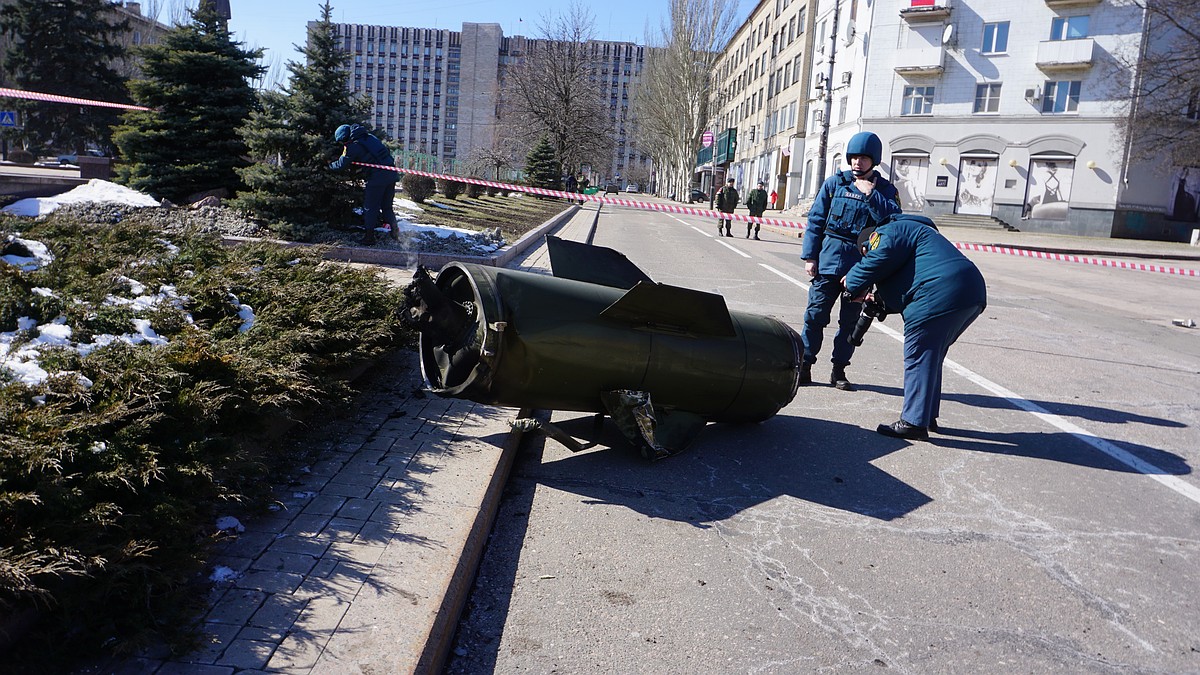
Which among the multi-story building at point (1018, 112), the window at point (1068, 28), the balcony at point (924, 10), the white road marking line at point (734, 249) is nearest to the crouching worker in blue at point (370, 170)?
the white road marking line at point (734, 249)

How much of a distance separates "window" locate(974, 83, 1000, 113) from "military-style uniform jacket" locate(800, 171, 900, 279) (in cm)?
4161

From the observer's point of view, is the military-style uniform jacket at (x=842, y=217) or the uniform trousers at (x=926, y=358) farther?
the military-style uniform jacket at (x=842, y=217)

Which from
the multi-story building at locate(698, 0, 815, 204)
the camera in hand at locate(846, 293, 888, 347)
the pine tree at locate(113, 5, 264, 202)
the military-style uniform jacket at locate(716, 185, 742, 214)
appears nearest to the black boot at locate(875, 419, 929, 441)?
the camera in hand at locate(846, 293, 888, 347)

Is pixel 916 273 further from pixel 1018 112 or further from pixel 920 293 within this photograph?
pixel 1018 112

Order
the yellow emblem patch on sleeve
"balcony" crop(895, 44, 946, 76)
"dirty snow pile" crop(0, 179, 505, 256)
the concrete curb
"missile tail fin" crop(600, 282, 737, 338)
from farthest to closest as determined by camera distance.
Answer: "balcony" crop(895, 44, 946, 76)
"dirty snow pile" crop(0, 179, 505, 256)
the yellow emblem patch on sleeve
"missile tail fin" crop(600, 282, 737, 338)
the concrete curb

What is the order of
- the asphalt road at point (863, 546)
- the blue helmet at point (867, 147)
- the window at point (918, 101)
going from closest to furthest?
the asphalt road at point (863, 546)
the blue helmet at point (867, 147)
the window at point (918, 101)

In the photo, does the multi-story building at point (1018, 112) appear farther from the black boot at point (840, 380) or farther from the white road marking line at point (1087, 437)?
the black boot at point (840, 380)

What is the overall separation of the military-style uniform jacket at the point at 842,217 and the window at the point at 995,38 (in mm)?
42560

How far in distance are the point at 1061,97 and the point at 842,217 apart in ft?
138

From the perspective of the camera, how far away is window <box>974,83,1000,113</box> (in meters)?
42.3

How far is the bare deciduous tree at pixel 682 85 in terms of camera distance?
238ft

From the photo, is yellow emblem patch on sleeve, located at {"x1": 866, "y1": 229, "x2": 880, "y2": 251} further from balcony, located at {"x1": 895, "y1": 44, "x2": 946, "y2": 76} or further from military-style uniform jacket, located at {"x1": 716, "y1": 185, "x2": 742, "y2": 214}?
balcony, located at {"x1": 895, "y1": 44, "x2": 946, "y2": 76}

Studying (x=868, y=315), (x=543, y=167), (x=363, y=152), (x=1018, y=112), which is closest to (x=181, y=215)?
(x=363, y=152)

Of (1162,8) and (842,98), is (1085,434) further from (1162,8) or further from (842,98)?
(842,98)
